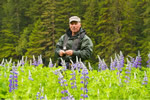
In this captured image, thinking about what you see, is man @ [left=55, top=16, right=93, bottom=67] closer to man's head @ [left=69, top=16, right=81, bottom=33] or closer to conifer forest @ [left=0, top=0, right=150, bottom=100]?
man's head @ [left=69, top=16, right=81, bottom=33]

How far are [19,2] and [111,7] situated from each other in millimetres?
25244

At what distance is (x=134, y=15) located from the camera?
30547 mm

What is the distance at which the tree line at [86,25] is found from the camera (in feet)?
83.8

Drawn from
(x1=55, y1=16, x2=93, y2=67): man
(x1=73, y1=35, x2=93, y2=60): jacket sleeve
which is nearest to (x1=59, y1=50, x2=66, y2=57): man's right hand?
(x1=55, y1=16, x2=93, y2=67): man

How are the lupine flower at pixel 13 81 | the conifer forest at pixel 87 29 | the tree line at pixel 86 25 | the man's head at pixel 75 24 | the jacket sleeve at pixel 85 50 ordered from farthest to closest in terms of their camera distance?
1. the tree line at pixel 86 25
2. the conifer forest at pixel 87 29
3. the man's head at pixel 75 24
4. the jacket sleeve at pixel 85 50
5. the lupine flower at pixel 13 81

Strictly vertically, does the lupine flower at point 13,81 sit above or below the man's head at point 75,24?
below

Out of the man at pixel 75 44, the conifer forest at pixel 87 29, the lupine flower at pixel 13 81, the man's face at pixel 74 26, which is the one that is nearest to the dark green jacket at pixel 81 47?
the man at pixel 75 44

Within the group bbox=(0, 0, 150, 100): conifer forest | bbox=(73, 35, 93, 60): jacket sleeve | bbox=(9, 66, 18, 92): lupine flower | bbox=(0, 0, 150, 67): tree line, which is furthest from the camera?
bbox=(0, 0, 150, 67): tree line

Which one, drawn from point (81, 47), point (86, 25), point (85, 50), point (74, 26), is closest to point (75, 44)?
point (81, 47)

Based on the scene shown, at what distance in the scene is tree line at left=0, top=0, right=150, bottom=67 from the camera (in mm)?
25531

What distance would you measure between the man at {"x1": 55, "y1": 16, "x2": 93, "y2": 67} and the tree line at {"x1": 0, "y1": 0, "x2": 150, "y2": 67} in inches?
647

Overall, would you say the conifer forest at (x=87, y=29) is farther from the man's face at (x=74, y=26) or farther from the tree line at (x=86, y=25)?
the man's face at (x=74, y=26)

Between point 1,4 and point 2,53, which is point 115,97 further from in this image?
point 1,4

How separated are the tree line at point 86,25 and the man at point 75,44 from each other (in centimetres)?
1644
